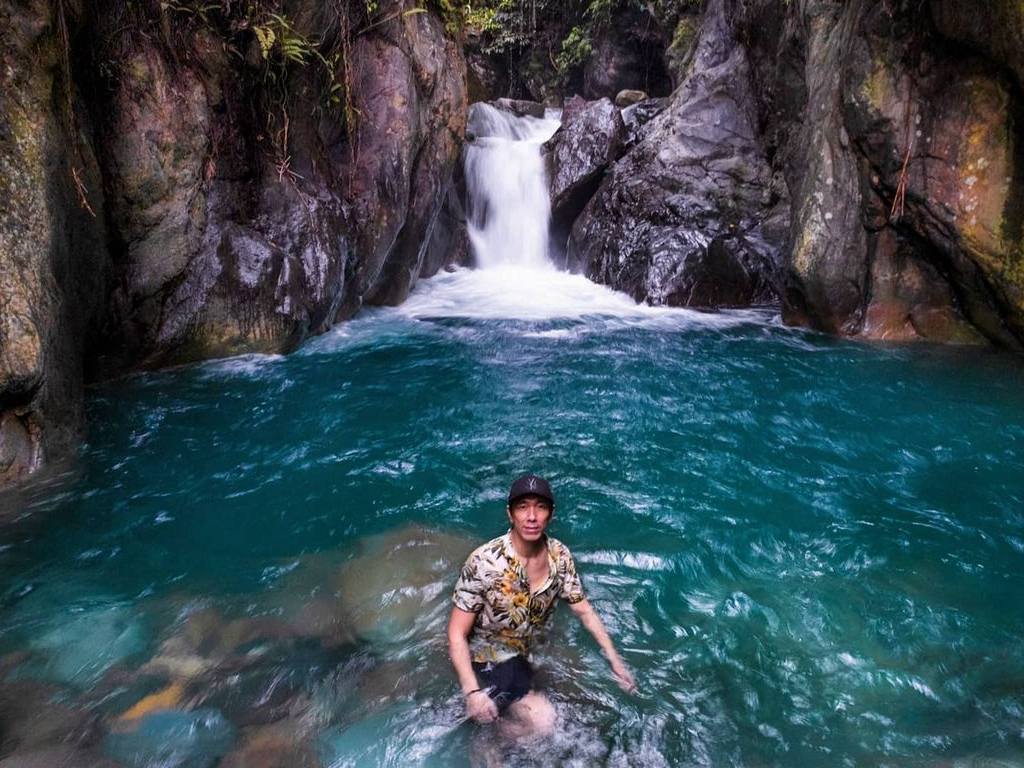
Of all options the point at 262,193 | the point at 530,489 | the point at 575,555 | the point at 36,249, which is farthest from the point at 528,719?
the point at 262,193

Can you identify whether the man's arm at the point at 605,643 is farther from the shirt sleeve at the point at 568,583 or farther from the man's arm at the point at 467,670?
the man's arm at the point at 467,670

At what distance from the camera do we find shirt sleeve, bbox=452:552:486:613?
10.5 feet

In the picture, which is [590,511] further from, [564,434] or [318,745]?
[318,745]

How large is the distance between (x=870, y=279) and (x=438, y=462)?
7.45 metres

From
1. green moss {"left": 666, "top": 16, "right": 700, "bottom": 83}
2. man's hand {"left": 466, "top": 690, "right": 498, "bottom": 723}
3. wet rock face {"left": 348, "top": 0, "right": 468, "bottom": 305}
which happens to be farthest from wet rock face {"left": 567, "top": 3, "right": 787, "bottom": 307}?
man's hand {"left": 466, "top": 690, "right": 498, "bottom": 723}

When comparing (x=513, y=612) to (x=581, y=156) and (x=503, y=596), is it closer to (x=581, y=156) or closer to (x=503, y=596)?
(x=503, y=596)

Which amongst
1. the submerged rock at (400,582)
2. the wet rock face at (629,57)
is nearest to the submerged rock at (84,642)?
the submerged rock at (400,582)

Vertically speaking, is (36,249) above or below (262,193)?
below

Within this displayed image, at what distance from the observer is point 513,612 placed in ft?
10.7

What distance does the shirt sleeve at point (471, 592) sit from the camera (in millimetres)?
3209

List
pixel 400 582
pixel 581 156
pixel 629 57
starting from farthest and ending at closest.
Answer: pixel 629 57, pixel 581 156, pixel 400 582

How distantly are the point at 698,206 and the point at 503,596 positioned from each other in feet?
39.5

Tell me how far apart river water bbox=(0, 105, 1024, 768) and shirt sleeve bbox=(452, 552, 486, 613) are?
558mm

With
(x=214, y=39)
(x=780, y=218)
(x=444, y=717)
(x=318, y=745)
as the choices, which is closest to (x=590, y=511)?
(x=444, y=717)
